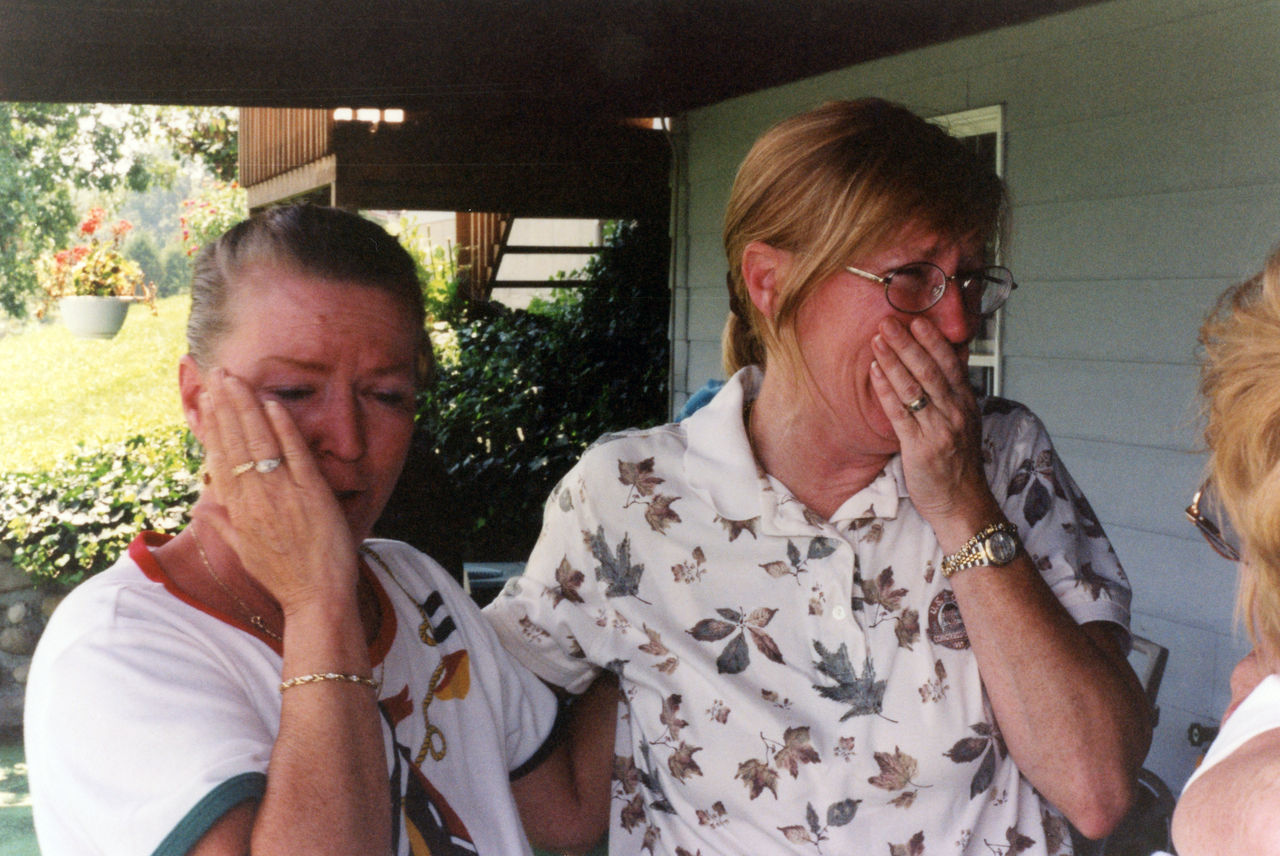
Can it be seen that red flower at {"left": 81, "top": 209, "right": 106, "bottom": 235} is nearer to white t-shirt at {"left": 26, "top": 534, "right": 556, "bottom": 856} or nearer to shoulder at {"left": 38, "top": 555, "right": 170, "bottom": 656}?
white t-shirt at {"left": 26, "top": 534, "right": 556, "bottom": 856}

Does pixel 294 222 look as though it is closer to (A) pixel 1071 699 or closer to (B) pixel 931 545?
(B) pixel 931 545

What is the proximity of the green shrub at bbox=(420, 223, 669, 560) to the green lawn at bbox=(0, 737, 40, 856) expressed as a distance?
3029 mm

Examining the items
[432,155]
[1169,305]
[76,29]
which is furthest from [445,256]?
[1169,305]

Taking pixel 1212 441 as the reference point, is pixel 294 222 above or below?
above

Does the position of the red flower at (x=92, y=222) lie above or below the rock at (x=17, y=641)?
above

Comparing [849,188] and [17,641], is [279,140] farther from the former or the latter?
[849,188]

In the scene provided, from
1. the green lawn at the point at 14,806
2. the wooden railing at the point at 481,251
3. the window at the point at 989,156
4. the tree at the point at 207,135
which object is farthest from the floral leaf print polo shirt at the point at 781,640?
the tree at the point at 207,135

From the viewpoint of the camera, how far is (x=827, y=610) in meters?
1.63

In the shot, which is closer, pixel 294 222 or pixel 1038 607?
pixel 294 222

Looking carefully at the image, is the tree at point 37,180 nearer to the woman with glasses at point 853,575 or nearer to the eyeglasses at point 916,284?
the woman with glasses at point 853,575

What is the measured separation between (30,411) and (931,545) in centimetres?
1178

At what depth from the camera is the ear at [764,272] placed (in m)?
1.74

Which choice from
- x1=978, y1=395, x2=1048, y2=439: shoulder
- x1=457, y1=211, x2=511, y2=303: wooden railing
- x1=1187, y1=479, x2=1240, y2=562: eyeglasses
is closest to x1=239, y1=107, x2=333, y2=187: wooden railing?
x1=457, y1=211, x2=511, y2=303: wooden railing

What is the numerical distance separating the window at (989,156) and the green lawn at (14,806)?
3998 mm
